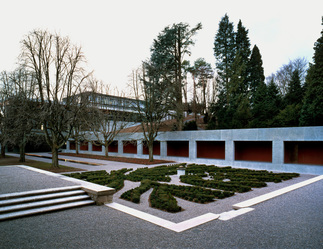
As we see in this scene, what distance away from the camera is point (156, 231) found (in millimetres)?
5824

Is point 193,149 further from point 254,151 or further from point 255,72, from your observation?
point 255,72

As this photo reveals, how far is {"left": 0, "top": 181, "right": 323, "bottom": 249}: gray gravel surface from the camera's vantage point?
5.08 m

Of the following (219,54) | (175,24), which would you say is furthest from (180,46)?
(219,54)

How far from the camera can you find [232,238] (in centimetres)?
530

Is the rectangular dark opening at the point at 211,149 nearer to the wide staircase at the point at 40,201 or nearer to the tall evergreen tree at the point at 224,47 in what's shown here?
the tall evergreen tree at the point at 224,47

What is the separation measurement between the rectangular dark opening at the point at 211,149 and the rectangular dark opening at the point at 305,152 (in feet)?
20.4

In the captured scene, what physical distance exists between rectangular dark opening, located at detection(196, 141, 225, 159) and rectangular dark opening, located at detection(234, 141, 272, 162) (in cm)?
196

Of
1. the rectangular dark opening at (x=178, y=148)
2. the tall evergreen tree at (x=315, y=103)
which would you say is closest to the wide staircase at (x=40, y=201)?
the rectangular dark opening at (x=178, y=148)

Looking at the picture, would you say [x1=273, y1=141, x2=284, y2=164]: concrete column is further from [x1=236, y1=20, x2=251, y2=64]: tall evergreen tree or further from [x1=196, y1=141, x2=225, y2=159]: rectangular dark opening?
[x1=236, y1=20, x2=251, y2=64]: tall evergreen tree

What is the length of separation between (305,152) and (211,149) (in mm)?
8925

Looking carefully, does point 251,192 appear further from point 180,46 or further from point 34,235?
point 180,46

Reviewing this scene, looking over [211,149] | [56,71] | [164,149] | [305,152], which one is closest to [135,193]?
[56,71]

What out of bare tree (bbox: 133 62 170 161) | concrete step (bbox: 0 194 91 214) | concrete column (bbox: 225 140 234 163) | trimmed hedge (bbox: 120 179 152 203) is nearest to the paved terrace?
concrete step (bbox: 0 194 91 214)

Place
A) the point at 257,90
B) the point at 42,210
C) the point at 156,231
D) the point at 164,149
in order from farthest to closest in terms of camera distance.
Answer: the point at 257,90 → the point at 164,149 → the point at 42,210 → the point at 156,231
